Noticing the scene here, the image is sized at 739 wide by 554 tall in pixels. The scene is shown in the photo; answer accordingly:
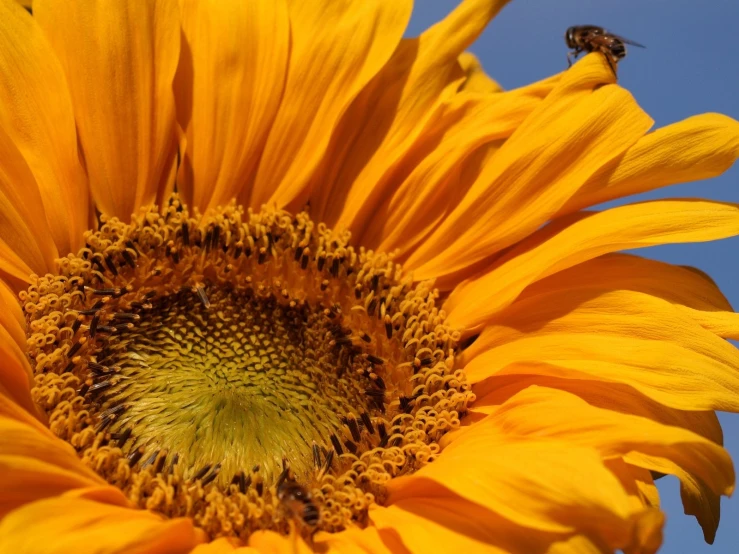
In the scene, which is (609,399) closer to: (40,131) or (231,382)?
(231,382)

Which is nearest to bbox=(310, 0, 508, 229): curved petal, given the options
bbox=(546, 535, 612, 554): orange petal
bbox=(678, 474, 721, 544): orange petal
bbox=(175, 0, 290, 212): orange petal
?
bbox=(175, 0, 290, 212): orange petal

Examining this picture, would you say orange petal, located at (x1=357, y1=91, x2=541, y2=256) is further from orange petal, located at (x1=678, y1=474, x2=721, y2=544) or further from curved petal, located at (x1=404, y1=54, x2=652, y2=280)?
orange petal, located at (x1=678, y1=474, x2=721, y2=544)

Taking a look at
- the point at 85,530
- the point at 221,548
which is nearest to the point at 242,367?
the point at 221,548

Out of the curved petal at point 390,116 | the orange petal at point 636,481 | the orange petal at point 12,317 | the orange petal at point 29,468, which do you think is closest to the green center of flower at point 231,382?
the orange petal at point 12,317

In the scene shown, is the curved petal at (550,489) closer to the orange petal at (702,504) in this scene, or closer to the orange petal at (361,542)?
the orange petal at (361,542)

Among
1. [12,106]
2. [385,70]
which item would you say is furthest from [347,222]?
[12,106]

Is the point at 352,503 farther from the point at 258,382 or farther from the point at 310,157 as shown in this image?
the point at 310,157

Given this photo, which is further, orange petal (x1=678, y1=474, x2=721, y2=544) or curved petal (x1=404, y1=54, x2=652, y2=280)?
curved petal (x1=404, y1=54, x2=652, y2=280)
